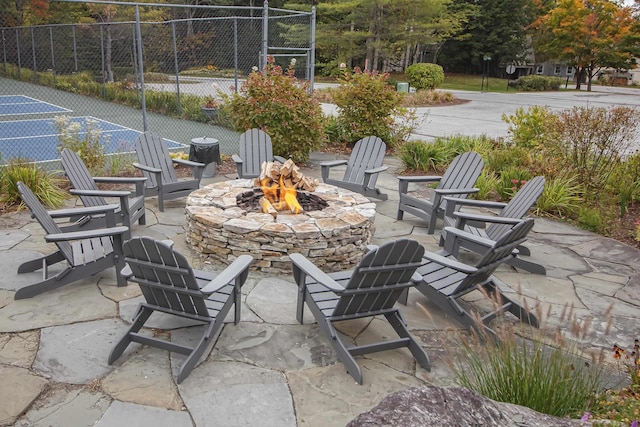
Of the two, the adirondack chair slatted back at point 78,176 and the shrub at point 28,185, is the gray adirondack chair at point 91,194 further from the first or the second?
the shrub at point 28,185

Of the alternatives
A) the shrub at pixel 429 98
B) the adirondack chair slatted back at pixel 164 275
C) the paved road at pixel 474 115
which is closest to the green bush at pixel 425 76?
the paved road at pixel 474 115

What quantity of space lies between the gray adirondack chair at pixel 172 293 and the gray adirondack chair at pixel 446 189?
Result: 2.83 meters

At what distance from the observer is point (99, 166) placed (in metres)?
7.21

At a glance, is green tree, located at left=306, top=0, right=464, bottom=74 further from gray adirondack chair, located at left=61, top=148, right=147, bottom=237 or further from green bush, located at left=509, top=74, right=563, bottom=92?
gray adirondack chair, located at left=61, top=148, right=147, bottom=237

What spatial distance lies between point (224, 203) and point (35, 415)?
279 centimetres

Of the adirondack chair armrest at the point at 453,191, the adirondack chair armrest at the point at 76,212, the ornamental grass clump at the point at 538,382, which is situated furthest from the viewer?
the adirondack chair armrest at the point at 453,191

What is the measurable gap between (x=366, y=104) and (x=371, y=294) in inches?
261

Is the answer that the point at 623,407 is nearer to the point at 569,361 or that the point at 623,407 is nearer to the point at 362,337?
the point at 569,361

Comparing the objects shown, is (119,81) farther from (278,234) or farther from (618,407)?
(618,407)

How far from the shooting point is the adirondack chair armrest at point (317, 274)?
3166 mm

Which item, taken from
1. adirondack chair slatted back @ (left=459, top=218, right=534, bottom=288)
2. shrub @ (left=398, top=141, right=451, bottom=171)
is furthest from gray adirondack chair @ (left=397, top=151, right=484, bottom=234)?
shrub @ (left=398, top=141, right=451, bottom=171)

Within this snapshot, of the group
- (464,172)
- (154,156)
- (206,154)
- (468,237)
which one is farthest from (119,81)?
(468,237)

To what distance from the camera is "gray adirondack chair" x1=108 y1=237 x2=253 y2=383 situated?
296cm

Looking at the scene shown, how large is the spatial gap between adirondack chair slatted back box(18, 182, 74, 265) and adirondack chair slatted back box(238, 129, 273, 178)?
9.73ft
